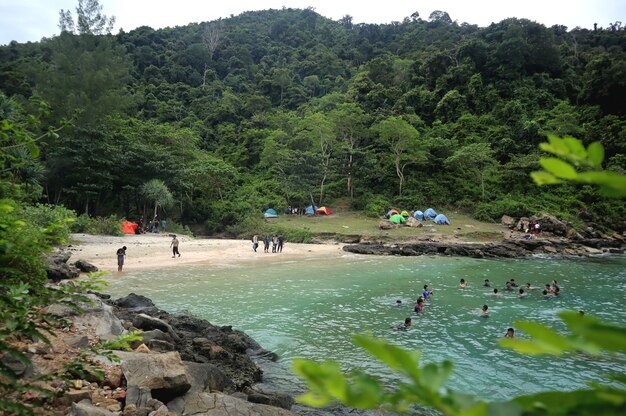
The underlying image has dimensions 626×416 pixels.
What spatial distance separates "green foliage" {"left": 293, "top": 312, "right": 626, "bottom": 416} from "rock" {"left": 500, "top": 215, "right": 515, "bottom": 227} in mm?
39564

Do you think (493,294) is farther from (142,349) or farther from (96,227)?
(96,227)

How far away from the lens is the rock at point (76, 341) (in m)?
5.81

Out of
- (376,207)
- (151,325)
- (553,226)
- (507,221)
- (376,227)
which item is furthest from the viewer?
(376,207)

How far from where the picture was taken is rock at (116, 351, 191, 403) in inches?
211

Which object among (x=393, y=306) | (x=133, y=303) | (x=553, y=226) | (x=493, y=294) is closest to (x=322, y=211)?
(x=553, y=226)

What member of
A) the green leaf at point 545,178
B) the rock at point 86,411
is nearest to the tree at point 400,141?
the rock at point 86,411

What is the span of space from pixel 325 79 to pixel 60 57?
166ft

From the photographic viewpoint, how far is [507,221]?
36.6m

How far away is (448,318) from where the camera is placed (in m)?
13.6

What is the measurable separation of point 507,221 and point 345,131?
802 inches

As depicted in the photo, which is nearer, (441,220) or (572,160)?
(572,160)

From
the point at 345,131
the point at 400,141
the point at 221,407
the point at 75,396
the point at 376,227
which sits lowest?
the point at 221,407

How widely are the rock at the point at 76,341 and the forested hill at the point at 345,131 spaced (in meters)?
19.8

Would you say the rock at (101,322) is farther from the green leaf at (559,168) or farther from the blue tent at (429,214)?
the blue tent at (429,214)
